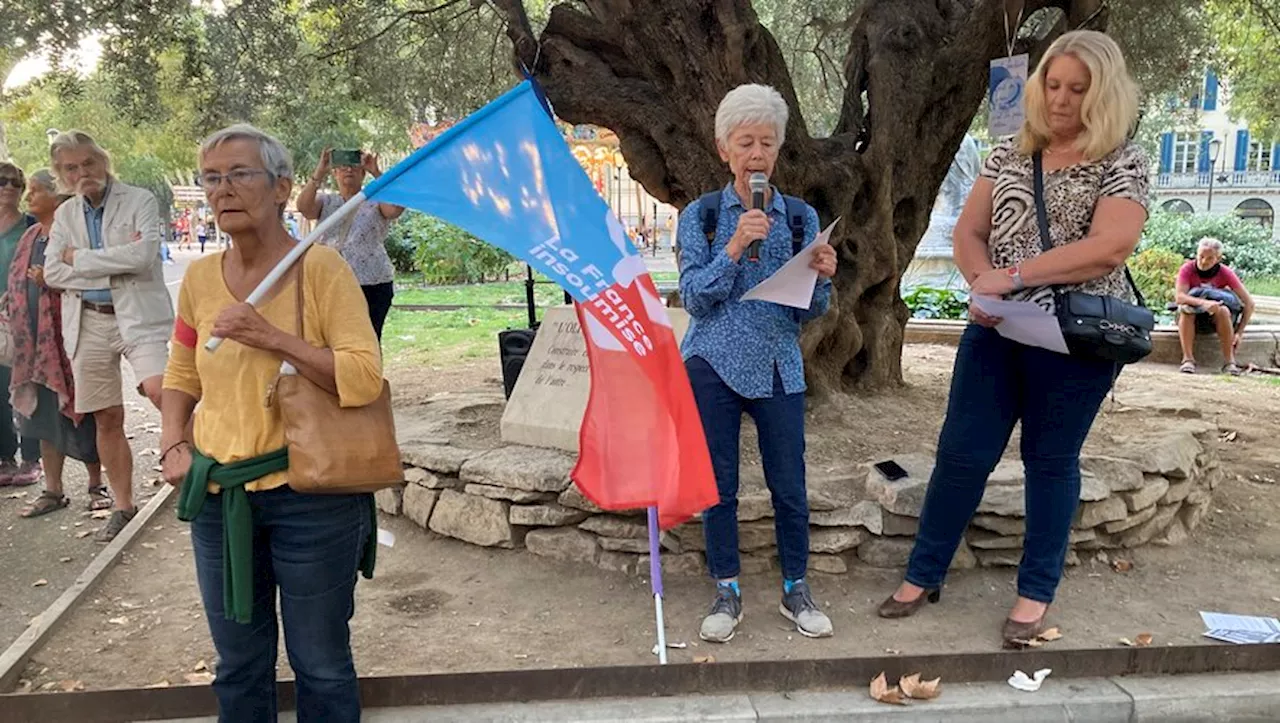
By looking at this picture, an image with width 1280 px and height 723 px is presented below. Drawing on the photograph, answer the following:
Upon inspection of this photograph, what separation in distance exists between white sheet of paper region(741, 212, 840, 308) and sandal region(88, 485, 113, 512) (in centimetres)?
422

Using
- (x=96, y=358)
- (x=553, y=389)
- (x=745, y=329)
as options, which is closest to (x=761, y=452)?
(x=745, y=329)

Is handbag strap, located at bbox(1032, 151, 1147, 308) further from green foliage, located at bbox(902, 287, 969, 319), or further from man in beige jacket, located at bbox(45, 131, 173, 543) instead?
green foliage, located at bbox(902, 287, 969, 319)

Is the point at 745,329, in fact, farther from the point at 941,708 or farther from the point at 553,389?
the point at 553,389

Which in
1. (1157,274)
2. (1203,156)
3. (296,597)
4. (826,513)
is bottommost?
(826,513)

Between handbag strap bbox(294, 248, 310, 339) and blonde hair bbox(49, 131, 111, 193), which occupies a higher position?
blonde hair bbox(49, 131, 111, 193)

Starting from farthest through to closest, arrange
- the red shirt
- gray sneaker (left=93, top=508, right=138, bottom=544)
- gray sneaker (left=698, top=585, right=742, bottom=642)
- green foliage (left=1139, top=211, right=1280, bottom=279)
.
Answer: green foliage (left=1139, top=211, right=1280, bottom=279) → the red shirt → gray sneaker (left=93, top=508, right=138, bottom=544) → gray sneaker (left=698, top=585, right=742, bottom=642)

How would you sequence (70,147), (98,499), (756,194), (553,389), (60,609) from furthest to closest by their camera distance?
(98,499) < (553,389) < (70,147) < (60,609) < (756,194)

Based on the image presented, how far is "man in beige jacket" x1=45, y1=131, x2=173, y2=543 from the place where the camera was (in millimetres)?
4324

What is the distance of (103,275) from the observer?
14.3 feet

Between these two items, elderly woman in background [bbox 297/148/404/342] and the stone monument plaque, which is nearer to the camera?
the stone monument plaque

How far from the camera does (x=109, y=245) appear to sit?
4.37 meters

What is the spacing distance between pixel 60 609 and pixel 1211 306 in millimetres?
9875

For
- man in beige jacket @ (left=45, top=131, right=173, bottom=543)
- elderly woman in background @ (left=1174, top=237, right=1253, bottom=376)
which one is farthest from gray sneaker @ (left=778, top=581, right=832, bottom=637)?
elderly woman in background @ (left=1174, top=237, right=1253, bottom=376)

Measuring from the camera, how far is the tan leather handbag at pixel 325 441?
2.13m
